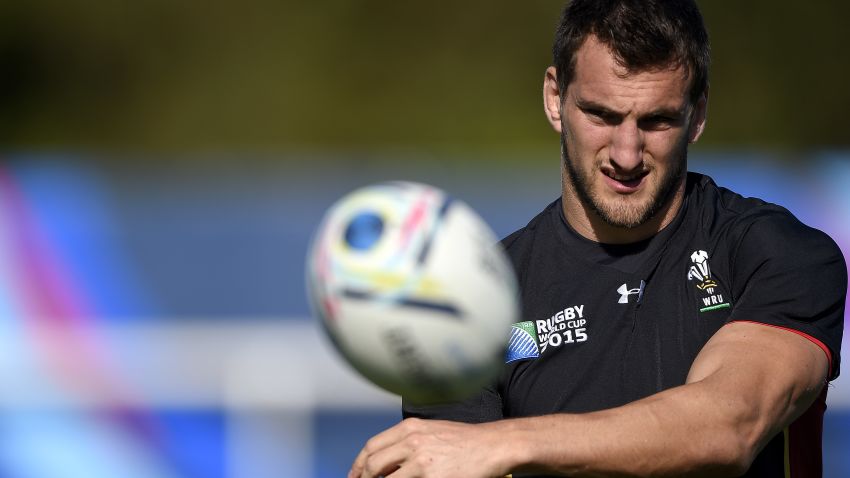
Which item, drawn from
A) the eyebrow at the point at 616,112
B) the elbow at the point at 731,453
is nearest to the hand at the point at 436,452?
the elbow at the point at 731,453

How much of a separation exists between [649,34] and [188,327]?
18.4 ft

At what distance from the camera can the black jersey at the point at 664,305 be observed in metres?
3.12

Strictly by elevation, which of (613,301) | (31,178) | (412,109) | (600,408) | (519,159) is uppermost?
(412,109)

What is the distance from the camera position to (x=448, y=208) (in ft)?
9.48

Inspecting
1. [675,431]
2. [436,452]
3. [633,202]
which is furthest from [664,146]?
[436,452]

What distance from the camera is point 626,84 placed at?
3240mm

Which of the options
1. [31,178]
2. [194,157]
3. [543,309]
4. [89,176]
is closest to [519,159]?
[194,157]

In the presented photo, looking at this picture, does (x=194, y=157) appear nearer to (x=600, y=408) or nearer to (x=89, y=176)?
(x=89, y=176)

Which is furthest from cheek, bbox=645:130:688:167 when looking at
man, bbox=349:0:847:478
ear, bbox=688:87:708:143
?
ear, bbox=688:87:708:143

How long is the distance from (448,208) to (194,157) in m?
9.93

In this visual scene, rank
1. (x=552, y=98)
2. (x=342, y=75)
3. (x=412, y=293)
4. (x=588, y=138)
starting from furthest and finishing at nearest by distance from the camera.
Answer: (x=342, y=75) < (x=552, y=98) < (x=588, y=138) < (x=412, y=293)

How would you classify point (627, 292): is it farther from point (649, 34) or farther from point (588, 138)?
point (649, 34)

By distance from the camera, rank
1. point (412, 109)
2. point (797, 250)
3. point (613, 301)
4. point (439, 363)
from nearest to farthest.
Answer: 1. point (439, 363)
2. point (797, 250)
3. point (613, 301)
4. point (412, 109)

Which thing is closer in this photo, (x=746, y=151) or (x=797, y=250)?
(x=797, y=250)
